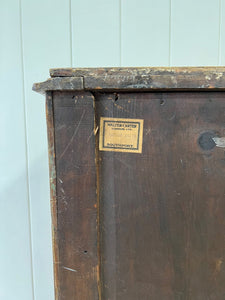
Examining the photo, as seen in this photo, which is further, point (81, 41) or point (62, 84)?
point (81, 41)

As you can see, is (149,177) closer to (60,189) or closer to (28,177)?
(60,189)

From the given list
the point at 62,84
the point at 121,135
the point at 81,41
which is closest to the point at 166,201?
the point at 121,135

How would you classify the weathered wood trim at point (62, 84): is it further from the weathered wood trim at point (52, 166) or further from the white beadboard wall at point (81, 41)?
the white beadboard wall at point (81, 41)

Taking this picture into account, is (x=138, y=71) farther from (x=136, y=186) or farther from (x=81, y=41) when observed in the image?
(x=81, y=41)

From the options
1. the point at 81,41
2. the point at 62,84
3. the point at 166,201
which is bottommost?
the point at 166,201

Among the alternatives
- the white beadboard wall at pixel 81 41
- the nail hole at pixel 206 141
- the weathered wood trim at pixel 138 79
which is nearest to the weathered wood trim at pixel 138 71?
the weathered wood trim at pixel 138 79

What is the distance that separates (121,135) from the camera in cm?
40

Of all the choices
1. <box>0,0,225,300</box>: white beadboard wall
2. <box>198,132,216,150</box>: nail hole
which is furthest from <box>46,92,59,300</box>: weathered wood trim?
<box>0,0,225,300</box>: white beadboard wall

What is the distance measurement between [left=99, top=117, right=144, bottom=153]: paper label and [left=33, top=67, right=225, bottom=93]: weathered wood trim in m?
0.06

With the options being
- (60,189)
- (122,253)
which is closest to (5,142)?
(60,189)

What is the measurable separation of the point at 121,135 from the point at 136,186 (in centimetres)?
10

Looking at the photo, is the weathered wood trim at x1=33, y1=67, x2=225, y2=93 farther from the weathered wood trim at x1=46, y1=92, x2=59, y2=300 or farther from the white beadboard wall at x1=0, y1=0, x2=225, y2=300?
the white beadboard wall at x1=0, y1=0, x2=225, y2=300

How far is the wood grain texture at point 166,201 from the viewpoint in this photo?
1.30 ft

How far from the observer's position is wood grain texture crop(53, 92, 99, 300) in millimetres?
399
